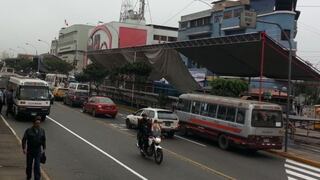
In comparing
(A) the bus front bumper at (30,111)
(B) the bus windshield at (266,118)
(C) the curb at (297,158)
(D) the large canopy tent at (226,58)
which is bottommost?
(C) the curb at (297,158)

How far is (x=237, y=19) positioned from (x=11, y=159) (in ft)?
217

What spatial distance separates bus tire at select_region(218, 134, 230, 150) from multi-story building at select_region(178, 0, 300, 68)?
3929 cm

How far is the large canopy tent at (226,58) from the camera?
32.3m

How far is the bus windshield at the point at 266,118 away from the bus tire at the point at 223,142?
1.88m

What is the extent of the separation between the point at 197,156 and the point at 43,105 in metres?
12.8

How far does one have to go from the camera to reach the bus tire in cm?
2395

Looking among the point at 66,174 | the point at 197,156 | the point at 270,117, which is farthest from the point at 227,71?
the point at 66,174

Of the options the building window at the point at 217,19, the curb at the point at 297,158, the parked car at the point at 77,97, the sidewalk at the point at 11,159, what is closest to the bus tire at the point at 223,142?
the curb at the point at 297,158

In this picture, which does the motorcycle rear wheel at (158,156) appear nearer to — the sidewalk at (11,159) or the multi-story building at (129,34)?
the sidewalk at (11,159)

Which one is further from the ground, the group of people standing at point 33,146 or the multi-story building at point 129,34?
the multi-story building at point 129,34

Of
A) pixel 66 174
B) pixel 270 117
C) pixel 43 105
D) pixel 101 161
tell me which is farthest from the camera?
pixel 43 105

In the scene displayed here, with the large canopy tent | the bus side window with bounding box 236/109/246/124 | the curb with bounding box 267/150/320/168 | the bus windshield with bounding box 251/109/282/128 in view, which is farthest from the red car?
the bus windshield with bounding box 251/109/282/128

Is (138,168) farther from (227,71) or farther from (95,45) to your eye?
(95,45)

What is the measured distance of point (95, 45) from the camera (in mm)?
140625
